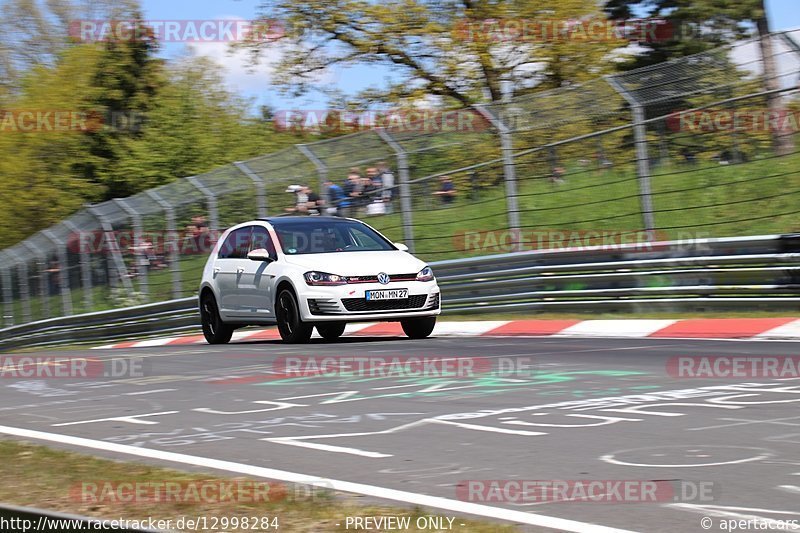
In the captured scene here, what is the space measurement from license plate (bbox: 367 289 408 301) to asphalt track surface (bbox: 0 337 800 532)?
2.22 metres

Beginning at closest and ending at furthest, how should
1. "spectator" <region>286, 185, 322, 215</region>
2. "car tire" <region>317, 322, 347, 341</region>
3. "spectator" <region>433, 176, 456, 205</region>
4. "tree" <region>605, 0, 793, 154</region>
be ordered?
"car tire" <region>317, 322, 347, 341</region>, "spectator" <region>433, 176, 456, 205</region>, "spectator" <region>286, 185, 322, 215</region>, "tree" <region>605, 0, 793, 154</region>

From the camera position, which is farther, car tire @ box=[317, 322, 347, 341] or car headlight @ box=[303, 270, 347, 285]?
car tire @ box=[317, 322, 347, 341]

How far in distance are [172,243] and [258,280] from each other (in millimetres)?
7942

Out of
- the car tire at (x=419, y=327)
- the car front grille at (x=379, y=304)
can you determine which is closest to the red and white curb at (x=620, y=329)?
the car tire at (x=419, y=327)

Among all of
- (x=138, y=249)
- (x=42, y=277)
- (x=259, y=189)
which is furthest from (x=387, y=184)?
(x=42, y=277)

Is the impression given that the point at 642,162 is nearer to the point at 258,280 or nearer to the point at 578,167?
the point at 578,167

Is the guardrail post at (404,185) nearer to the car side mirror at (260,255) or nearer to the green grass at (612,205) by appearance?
the green grass at (612,205)

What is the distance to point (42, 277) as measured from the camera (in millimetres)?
29422

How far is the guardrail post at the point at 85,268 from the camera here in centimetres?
2539

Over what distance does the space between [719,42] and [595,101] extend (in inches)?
973

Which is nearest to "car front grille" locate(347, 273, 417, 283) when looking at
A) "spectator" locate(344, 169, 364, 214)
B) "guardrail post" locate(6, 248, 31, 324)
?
"spectator" locate(344, 169, 364, 214)

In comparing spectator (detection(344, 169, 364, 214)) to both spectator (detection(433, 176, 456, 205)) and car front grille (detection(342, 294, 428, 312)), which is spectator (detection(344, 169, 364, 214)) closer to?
spectator (detection(433, 176, 456, 205))

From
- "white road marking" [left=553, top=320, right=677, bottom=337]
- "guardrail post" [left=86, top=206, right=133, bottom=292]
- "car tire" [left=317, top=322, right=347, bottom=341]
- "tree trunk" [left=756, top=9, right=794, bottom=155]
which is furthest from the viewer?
"guardrail post" [left=86, top=206, right=133, bottom=292]

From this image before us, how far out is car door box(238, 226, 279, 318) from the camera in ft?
48.6
